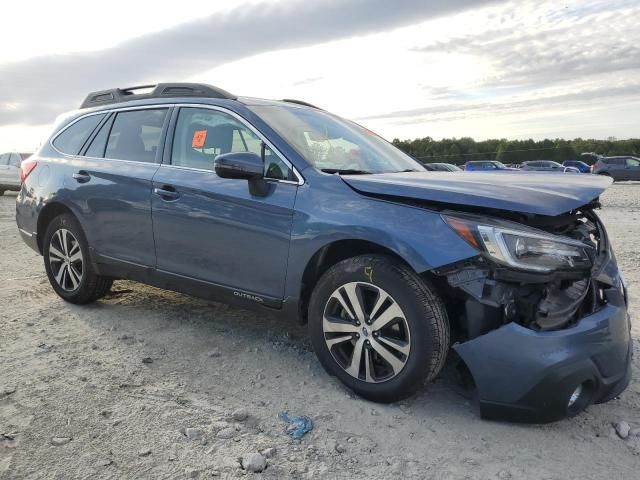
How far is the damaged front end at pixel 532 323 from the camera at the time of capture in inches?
105

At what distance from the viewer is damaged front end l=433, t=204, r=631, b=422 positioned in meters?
2.68

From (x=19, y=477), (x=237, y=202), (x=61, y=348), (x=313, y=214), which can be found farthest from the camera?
(x=61, y=348)

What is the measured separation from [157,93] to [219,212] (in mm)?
1455

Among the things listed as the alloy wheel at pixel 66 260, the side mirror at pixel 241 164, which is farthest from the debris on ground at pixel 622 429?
the alloy wheel at pixel 66 260

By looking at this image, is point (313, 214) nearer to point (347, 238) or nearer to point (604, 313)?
point (347, 238)

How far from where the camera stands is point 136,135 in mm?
4582

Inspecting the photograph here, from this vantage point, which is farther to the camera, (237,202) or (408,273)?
(237,202)

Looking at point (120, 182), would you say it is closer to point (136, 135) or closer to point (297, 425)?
point (136, 135)

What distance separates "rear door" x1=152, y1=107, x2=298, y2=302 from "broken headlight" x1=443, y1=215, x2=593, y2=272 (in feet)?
3.68

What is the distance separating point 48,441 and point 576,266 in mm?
2671

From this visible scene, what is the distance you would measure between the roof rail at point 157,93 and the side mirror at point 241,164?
0.87 meters

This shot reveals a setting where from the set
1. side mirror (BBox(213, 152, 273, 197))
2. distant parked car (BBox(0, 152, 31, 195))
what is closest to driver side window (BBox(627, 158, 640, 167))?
distant parked car (BBox(0, 152, 31, 195))

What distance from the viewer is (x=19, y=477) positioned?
2.47 m

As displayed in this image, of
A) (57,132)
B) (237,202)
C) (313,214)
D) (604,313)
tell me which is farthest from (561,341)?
(57,132)
